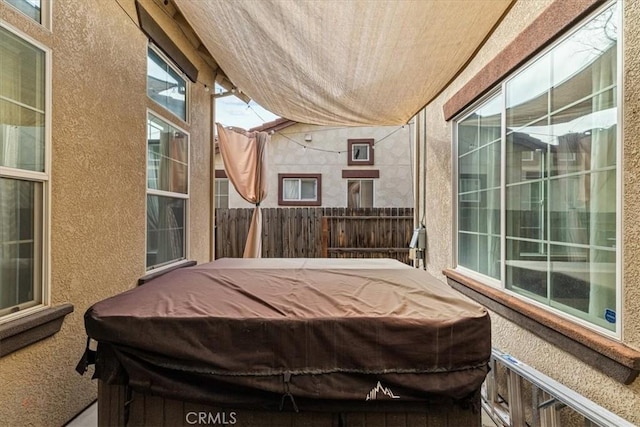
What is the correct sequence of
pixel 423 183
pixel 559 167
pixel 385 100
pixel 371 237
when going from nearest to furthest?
1. pixel 559 167
2. pixel 385 100
3. pixel 423 183
4. pixel 371 237

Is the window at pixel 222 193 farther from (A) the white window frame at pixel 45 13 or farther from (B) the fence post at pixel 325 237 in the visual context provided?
(A) the white window frame at pixel 45 13

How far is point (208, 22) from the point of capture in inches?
85.8

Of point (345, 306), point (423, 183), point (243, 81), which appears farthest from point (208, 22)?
point (423, 183)

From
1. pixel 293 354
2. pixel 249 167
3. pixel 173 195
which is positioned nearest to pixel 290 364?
pixel 293 354

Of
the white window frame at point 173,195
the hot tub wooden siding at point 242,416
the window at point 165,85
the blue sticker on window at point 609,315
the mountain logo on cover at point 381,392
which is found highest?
the window at point 165,85

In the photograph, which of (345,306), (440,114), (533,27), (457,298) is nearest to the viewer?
(345,306)

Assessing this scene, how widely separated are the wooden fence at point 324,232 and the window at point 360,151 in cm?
166

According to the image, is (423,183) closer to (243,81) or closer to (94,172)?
(243,81)

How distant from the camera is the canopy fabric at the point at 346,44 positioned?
1.81m

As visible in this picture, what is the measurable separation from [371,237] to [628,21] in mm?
6509

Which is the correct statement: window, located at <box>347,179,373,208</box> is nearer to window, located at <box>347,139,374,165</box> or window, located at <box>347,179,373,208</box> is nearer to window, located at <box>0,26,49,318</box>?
window, located at <box>347,139,374,165</box>

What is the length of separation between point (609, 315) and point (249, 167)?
4.67 meters

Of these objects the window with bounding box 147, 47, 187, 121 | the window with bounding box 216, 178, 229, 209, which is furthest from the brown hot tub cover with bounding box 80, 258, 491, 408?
the window with bounding box 216, 178, 229, 209

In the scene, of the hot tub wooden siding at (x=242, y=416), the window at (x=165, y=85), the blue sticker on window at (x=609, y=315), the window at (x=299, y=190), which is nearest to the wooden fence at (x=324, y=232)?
the window at (x=299, y=190)
